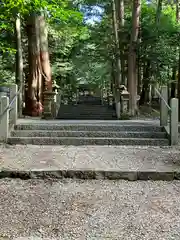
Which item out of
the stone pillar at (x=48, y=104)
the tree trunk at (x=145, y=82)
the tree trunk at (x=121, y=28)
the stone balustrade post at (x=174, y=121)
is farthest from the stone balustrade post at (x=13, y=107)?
the tree trunk at (x=145, y=82)

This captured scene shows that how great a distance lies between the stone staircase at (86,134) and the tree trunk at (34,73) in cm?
539

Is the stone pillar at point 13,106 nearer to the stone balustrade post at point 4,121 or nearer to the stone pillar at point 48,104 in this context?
the stone balustrade post at point 4,121

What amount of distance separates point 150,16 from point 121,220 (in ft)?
49.7

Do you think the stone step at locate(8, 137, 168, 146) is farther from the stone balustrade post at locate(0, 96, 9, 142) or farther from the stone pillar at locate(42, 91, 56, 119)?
the stone pillar at locate(42, 91, 56, 119)

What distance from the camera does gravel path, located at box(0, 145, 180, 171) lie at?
593 cm

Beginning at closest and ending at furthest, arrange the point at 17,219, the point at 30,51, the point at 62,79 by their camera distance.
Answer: the point at 17,219 → the point at 30,51 → the point at 62,79

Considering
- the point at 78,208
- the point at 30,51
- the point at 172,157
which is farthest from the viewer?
the point at 30,51

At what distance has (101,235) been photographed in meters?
3.52

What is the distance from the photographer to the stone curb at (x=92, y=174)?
5566 millimetres

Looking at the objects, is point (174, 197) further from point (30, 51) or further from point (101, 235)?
point (30, 51)

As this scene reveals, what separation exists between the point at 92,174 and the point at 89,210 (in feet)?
4.68

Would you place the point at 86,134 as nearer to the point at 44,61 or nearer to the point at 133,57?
the point at 44,61

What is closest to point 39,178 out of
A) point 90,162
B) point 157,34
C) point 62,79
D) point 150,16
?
point 90,162

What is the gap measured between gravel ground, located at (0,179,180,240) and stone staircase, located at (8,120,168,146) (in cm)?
258
